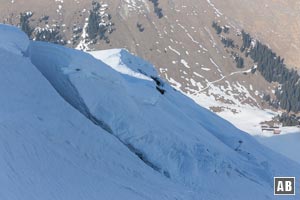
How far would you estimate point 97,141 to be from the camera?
20.2m

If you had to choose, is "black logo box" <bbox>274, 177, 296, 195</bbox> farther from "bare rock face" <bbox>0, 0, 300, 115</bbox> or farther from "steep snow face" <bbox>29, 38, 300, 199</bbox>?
"bare rock face" <bbox>0, 0, 300, 115</bbox>

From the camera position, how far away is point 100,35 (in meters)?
127

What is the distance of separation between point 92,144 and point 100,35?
110 metres

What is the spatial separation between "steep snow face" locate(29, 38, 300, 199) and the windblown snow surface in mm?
56

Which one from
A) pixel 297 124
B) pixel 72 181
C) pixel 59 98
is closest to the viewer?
pixel 72 181

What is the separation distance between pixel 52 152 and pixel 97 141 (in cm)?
287

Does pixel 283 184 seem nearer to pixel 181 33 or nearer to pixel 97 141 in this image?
pixel 97 141

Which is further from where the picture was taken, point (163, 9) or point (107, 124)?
point (163, 9)

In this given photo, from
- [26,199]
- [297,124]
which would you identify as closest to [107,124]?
[26,199]

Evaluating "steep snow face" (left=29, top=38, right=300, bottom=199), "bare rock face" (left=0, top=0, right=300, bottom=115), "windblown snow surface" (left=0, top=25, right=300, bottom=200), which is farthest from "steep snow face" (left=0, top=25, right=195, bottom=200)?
"bare rock face" (left=0, top=0, right=300, bottom=115)

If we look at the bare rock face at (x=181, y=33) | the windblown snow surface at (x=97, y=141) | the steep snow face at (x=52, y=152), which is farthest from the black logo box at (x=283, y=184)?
the bare rock face at (x=181, y=33)

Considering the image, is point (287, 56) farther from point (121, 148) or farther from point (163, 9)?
point (121, 148)

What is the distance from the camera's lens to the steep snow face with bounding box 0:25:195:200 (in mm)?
15844

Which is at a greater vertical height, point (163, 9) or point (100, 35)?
point (163, 9)
